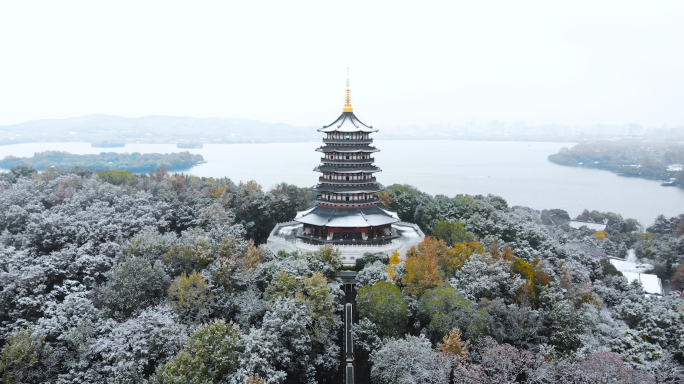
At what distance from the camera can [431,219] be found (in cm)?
3525

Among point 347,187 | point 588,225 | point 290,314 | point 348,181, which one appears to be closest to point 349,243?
point 347,187

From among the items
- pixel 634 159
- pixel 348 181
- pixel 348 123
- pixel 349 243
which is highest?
pixel 348 123

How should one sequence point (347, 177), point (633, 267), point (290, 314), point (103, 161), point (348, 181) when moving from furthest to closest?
1. point (103, 161)
2. point (633, 267)
3. point (347, 177)
4. point (348, 181)
5. point (290, 314)

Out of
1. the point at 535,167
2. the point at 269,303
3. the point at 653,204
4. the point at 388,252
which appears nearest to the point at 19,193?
the point at 269,303

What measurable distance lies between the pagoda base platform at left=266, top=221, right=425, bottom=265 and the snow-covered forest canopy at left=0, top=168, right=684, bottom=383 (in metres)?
1.39

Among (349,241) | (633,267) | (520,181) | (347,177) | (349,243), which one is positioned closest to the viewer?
(349,243)

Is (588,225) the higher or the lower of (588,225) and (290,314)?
the lower

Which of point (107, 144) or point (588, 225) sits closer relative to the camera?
point (588, 225)

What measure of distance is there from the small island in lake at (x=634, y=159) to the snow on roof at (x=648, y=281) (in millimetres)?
64509

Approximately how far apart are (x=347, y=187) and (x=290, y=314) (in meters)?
15.1

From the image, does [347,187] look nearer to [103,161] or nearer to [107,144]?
[103,161]

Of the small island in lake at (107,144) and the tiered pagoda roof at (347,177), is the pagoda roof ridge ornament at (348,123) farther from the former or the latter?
the small island in lake at (107,144)

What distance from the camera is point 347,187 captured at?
3172cm

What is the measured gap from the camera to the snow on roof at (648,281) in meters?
32.2
